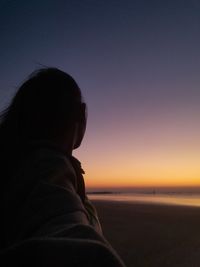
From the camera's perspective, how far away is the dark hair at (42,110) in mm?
1390

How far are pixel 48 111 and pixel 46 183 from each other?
587 millimetres

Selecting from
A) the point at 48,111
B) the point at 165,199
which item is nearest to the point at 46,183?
the point at 48,111

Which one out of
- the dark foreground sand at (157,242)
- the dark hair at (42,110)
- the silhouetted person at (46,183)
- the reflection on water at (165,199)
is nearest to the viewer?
the silhouetted person at (46,183)

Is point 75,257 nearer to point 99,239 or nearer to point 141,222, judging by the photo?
point 99,239

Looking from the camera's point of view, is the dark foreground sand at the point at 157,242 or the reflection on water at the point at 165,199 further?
the reflection on water at the point at 165,199

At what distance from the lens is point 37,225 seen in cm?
78

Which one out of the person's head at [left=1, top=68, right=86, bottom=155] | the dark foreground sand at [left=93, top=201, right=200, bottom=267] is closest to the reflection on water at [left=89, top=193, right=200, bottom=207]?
the dark foreground sand at [left=93, top=201, right=200, bottom=267]

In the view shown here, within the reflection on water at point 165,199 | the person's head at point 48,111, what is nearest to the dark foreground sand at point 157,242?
the person's head at point 48,111

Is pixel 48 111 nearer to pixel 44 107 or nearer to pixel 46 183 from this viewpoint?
pixel 44 107

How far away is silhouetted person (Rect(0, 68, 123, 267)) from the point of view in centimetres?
60

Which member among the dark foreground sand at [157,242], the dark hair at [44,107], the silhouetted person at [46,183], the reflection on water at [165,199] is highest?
the dark hair at [44,107]

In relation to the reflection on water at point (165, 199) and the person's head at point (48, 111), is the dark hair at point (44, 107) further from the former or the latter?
the reflection on water at point (165, 199)

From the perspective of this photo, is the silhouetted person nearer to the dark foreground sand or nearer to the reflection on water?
the dark foreground sand

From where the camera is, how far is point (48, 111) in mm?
1410
